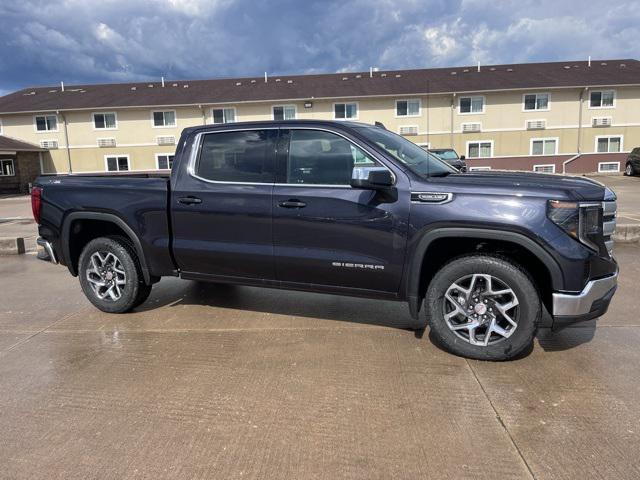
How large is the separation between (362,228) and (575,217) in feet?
4.90

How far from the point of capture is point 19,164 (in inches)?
1334

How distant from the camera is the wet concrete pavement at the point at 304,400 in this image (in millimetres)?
2566

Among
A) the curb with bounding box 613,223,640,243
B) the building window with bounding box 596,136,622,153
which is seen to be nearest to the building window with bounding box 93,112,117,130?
the building window with bounding box 596,136,622,153

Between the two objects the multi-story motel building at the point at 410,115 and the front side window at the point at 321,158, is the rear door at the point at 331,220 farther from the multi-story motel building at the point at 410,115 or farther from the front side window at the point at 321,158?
the multi-story motel building at the point at 410,115

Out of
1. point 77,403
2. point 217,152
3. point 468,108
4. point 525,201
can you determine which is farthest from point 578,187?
point 468,108

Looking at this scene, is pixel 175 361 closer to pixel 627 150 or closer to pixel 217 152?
pixel 217 152

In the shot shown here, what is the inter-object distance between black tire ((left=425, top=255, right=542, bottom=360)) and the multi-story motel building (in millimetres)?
31482

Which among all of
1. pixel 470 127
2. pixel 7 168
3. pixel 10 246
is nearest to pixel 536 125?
pixel 470 127

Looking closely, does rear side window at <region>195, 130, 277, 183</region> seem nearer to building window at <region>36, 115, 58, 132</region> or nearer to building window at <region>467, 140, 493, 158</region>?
building window at <region>467, 140, 493, 158</region>

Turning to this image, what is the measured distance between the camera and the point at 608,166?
34.0m

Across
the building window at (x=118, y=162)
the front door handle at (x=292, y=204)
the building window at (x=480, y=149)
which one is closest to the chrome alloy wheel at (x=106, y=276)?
the front door handle at (x=292, y=204)

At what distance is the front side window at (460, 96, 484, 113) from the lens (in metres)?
34.1

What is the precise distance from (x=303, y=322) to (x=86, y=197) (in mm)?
2502

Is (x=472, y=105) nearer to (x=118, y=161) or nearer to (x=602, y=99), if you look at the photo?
(x=602, y=99)
